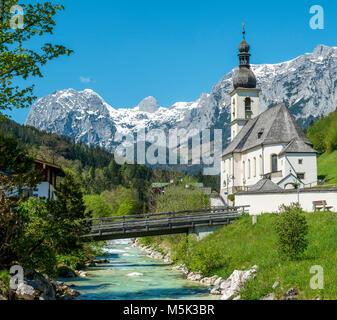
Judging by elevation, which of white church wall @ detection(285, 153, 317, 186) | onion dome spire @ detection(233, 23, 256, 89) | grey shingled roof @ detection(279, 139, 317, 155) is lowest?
white church wall @ detection(285, 153, 317, 186)

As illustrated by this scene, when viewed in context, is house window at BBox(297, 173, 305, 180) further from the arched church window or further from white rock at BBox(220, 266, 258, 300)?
white rock at BBox(220, 266, 258, 300)

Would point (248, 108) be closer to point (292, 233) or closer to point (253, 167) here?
point (253, 167)

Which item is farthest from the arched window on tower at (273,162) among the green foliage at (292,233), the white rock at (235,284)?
the green foliage at (292,233)

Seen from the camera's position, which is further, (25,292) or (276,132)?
(276,132)

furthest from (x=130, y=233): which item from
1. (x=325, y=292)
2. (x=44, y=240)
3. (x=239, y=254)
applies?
(x=325, y=292)

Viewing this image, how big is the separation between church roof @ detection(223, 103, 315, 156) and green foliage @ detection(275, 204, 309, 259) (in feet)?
104

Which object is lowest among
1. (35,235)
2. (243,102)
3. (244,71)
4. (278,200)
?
(35,235)

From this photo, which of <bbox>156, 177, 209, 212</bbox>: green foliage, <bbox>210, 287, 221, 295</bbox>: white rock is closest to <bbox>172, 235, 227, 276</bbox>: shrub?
<bbox>210, 287, 221, 295</bbox>: white rock

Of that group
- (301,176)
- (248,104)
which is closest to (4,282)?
(301,176)

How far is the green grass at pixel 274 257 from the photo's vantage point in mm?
17078

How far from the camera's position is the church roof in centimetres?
5306

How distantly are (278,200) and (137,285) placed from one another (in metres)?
14.1

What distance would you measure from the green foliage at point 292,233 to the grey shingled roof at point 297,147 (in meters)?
31.1

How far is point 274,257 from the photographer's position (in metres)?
22.1
